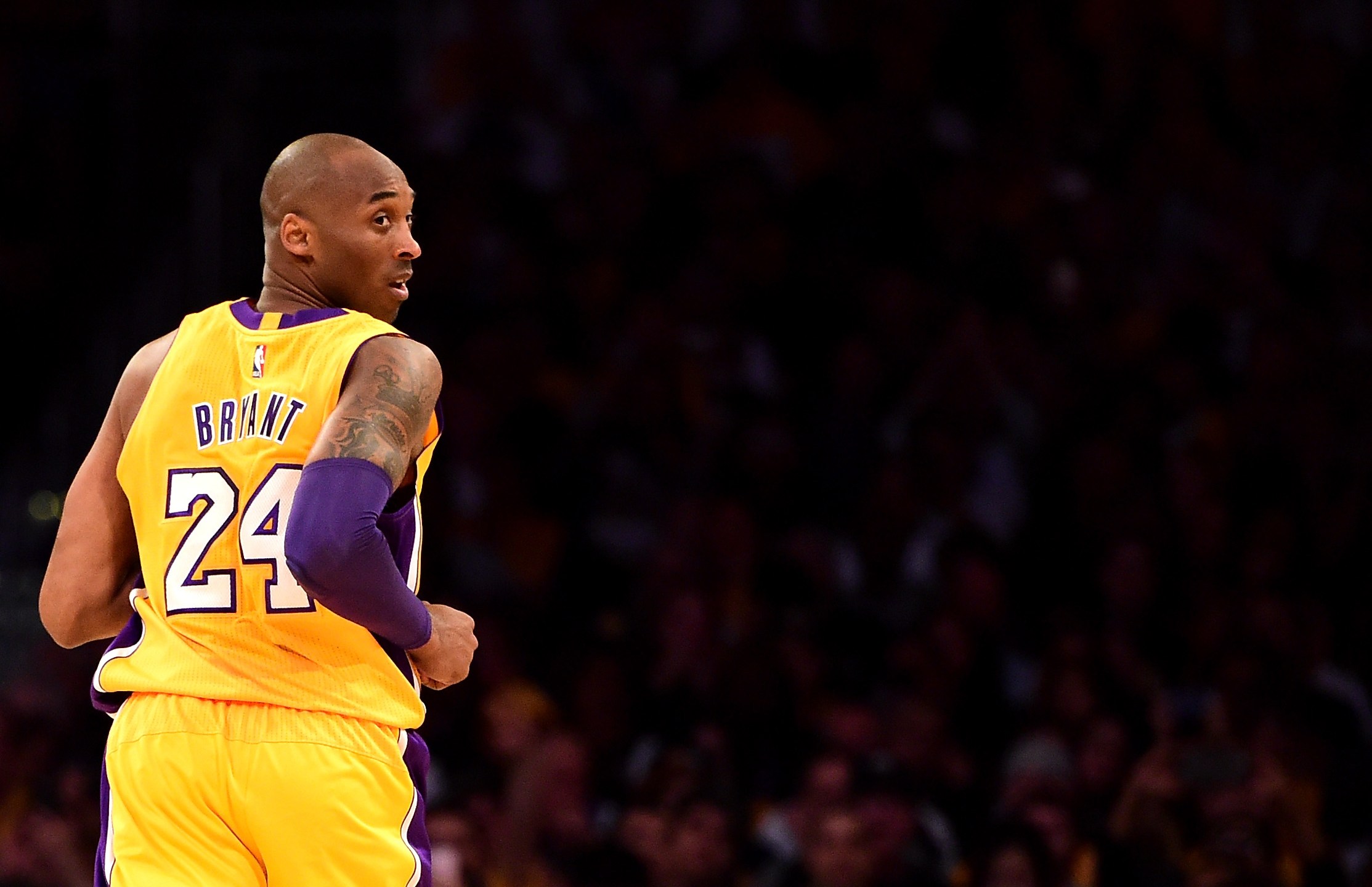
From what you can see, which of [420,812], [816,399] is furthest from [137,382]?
[816,399]

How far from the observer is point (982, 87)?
9.34 metres

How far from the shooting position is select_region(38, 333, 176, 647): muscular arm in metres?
3.21

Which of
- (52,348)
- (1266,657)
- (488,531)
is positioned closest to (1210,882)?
(1266,657)

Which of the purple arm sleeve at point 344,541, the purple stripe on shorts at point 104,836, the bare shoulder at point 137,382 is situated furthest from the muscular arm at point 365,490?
the purple stripe on shorts at point 104,836

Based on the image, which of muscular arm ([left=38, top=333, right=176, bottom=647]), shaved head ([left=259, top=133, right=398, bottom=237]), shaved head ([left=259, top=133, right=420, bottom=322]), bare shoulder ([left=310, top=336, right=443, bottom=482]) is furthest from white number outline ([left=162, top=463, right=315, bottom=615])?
shaved head ([left=259, top=133, right=398, bottom=237])

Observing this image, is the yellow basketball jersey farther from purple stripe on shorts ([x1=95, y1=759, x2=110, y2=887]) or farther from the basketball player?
purple stripe on shorts ([x1=95, y1=759, x2=110, y2=887])

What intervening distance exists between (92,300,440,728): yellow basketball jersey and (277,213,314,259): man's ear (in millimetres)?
116

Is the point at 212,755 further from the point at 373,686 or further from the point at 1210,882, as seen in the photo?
the point at 1210,882

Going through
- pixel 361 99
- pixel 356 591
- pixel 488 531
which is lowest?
pixel 488 531

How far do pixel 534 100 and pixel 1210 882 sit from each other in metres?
5.48

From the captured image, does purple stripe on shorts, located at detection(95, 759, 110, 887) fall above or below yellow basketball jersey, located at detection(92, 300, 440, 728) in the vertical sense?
below

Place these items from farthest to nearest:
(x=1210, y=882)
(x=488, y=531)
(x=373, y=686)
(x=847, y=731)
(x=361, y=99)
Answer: (x=361, y=99), (x=488, y=531), (x=847, y=731), (x=1210, y=882), (x=373, y=686)

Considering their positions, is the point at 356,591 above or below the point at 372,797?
above

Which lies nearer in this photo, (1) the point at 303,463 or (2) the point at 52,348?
(1) the point at 303,463
